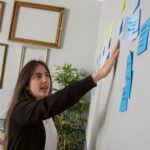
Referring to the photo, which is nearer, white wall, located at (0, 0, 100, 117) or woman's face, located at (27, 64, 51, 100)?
woman's face, located at (27, 64, 51, 100)

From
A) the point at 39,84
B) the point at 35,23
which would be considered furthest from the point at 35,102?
the point at 35,23

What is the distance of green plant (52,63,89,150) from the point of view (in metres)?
3.38

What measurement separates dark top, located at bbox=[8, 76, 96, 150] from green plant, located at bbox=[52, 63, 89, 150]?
1.86 metres

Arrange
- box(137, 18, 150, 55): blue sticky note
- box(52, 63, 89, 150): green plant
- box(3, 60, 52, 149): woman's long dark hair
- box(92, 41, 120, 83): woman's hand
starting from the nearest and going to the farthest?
box(137, 18, 150, 55): blue sticky note, box(92, 41, 120, 83): woman's hand, box(3, 60, 52, 149): woman's long dark hair, box(52, 63, 89, 150): green plant

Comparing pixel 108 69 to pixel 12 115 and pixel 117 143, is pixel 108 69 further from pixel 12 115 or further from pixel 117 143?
pixel 12 115

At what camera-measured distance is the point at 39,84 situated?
157 centimetres

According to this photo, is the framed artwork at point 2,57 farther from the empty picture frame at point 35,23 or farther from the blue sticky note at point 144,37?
the blue sticky note at point 144,37

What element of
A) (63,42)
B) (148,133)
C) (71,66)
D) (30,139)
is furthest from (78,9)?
(148,133)

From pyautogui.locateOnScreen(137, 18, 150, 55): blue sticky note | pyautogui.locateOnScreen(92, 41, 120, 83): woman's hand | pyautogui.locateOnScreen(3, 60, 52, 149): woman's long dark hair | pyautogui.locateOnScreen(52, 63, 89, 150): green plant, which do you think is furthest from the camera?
pyautogui.locateOnScreen(52, 63, 89, 150): green plant

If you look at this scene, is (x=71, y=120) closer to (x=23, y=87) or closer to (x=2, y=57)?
(x=2, y=57)

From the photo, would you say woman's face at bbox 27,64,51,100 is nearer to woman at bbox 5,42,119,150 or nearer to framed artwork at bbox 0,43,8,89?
woman at bbox 5,42,119,150

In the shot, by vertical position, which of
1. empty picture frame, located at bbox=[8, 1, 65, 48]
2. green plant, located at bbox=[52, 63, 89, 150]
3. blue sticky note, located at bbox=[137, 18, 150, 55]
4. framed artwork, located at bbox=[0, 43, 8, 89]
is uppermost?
empty picture frame, located at bbox=[8, 1, 65, 48]

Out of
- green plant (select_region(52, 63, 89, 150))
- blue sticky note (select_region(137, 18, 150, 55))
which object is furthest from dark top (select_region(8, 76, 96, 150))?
green plant (select_region(52, 63, 89, 150))

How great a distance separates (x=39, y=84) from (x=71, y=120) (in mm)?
2099
